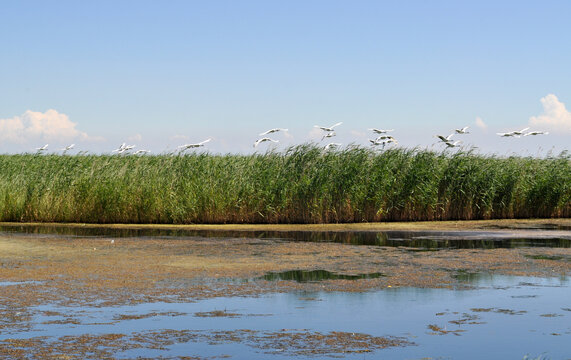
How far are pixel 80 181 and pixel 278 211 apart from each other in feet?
22.5

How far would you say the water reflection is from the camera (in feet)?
58.5

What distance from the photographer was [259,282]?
11578mm

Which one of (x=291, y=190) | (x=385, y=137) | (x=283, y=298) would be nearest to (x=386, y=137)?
(x=385, y=137)

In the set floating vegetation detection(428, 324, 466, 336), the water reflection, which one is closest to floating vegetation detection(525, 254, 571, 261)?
the water reflection

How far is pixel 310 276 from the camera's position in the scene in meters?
12.3

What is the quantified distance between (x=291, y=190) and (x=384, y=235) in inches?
181

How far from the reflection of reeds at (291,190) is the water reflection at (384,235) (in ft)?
6.46

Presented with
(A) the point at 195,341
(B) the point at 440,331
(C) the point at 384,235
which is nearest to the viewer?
(A) the point at 195,341

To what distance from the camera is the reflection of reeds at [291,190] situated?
2419 cm

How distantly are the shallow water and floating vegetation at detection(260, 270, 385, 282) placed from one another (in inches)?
54.2

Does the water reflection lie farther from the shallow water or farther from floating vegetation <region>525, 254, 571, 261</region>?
the shallow water

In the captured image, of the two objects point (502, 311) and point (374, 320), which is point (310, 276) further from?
point (502, 311)

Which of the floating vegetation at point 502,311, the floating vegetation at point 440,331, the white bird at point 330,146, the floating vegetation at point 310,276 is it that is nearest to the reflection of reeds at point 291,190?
the white bird at point 330,146

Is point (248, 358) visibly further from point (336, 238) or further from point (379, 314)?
point (336, 238)
